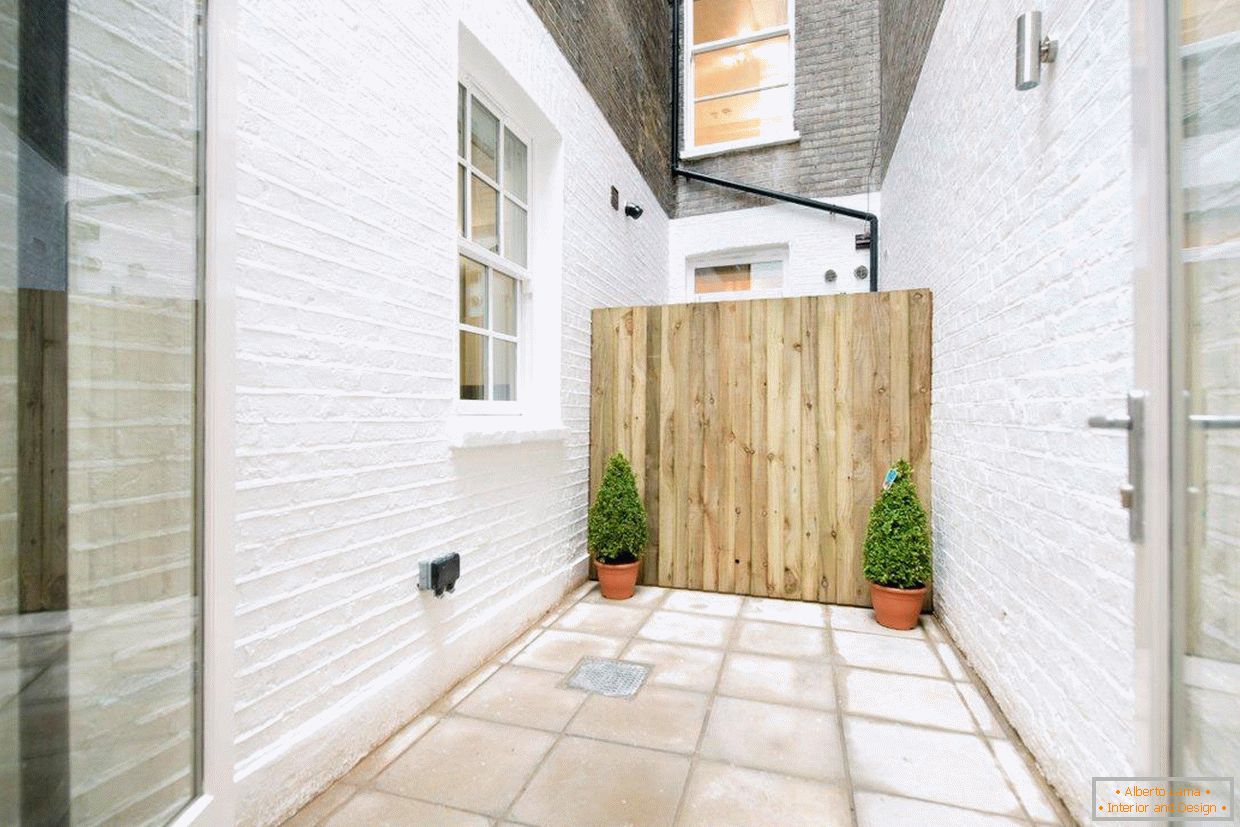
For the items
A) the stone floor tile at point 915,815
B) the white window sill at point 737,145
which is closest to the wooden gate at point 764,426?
the stone floor tile at point 915,815

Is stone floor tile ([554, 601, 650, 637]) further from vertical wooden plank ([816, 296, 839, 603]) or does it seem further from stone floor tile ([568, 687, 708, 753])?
vertical wooden plank ([816, 296, 839, 603])

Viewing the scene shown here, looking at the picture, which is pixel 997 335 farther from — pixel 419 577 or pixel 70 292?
pixel 70 292

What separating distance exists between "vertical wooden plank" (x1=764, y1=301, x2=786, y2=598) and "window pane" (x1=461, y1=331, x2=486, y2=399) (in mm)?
1579

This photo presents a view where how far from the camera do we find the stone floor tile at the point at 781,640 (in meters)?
2.43

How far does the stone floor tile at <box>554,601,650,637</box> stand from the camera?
267cm

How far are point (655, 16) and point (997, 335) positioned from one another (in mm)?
4406

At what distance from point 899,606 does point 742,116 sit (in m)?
4.84

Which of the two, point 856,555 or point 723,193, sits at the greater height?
point 723,193

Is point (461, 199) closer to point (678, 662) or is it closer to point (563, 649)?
point (563, 649)

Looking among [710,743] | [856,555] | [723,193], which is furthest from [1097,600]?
[723,193]

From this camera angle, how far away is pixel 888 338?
298cm

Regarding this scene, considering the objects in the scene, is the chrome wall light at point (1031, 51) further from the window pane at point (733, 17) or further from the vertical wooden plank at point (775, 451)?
the window pane at point (733, 17)

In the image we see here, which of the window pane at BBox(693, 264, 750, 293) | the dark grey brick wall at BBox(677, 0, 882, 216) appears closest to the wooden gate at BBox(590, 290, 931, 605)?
the window pane at BBox(693, 264, 750, 293)

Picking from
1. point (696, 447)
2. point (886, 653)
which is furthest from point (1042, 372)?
point (696, 447)
